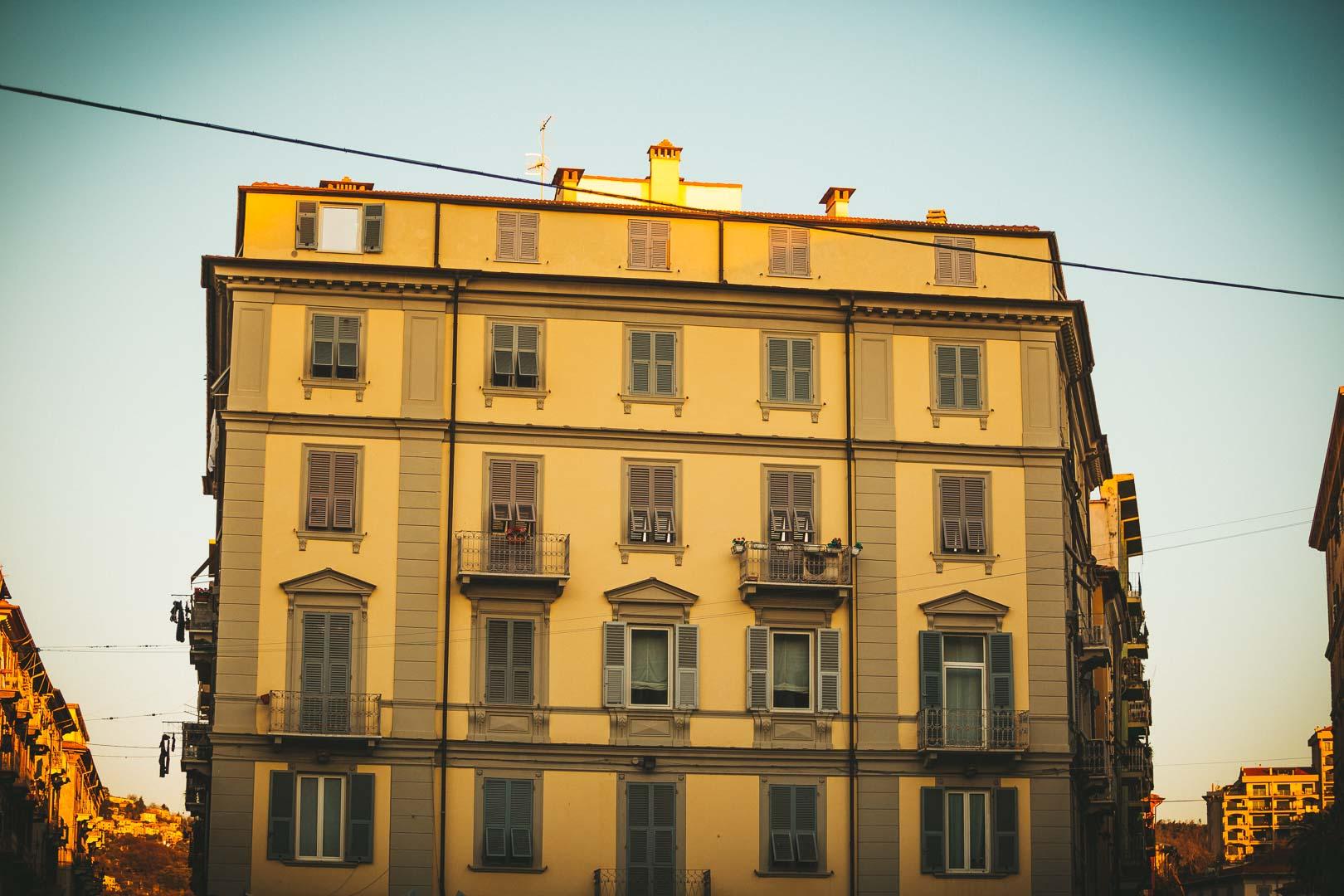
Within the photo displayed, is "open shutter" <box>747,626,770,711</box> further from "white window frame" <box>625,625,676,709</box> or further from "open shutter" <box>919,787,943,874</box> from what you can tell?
"open shutter" <box>919,787,943,874</box>

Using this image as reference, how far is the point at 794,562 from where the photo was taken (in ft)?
154

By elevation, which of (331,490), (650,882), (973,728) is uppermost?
(331,490)

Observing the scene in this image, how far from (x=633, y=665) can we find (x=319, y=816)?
794cm

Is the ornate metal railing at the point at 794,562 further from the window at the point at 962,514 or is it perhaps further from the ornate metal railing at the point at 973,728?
the ornate metal railing at the point at 973,728

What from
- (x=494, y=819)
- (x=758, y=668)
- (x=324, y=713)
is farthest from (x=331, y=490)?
(x=758, y=668)

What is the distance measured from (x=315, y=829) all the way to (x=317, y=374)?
34.5 feet

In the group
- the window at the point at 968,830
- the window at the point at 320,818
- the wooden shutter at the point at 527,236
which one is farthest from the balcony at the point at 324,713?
the window at the point at 968,830

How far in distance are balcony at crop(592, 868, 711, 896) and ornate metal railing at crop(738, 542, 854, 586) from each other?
276 inches

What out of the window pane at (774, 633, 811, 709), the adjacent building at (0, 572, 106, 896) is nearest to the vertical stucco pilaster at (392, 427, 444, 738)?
the window pane at (774, 633, 811, 709)

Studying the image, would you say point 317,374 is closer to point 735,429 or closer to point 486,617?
point 486,617

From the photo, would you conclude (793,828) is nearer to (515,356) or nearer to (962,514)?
(962,514)

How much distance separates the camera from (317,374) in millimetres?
→ 46625

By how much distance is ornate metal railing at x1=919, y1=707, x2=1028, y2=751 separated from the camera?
4647 centimetres

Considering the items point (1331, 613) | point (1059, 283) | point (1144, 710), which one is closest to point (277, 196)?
point (1059, 283)
